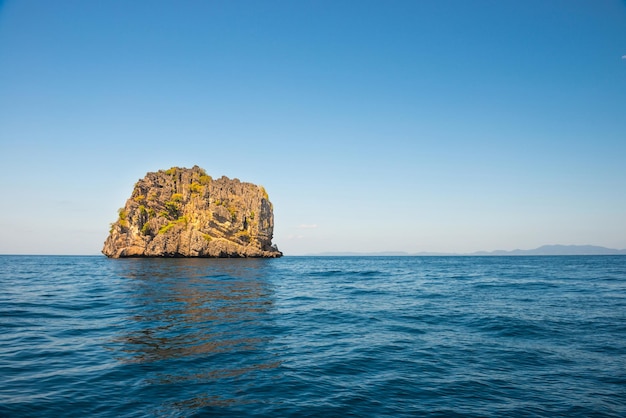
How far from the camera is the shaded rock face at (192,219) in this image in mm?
112000

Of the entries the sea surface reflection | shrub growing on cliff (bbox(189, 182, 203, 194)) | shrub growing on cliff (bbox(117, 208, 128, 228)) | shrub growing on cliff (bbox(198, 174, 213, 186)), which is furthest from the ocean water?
shrub growing on cliff (bbox(198, 174, 213, 186))

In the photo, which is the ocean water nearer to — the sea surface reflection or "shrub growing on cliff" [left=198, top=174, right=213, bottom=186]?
the sea surface reflection

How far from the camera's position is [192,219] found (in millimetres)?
116750

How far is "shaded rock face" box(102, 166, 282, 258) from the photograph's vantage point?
367ft

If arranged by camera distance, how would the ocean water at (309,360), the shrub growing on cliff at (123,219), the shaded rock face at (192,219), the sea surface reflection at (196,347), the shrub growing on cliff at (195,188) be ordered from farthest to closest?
1. the shrub growing on cliff at (195,188)
2. the shrub growing on cliff at (123,219)
3. the shaded rock face at (192,219)
4. the sea surface reflection at (196,347)
5. the ocean water at (309,360)

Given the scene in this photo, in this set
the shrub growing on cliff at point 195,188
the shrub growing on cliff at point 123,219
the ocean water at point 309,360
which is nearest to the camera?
the ocean water at point 309,360

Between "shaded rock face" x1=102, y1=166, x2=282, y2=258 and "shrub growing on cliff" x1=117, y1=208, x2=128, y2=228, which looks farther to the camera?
"shrub growing on cliff" x1=117, y1=208, x2=128, y2=228

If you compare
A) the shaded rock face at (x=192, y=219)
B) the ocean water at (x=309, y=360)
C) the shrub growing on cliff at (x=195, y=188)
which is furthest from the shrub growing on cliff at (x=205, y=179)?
the ocean water at (x=309, y=360)

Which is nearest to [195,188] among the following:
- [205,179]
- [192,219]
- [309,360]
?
[205,179]

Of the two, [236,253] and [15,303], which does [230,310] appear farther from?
[236,253]

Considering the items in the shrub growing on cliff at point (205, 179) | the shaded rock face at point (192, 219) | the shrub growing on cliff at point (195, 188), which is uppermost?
the shrub growing on cliff at point (205, 179)

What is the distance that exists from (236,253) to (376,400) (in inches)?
4412

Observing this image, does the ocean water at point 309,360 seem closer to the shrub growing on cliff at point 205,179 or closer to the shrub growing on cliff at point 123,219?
the shrub growing on cliff at point 123,219

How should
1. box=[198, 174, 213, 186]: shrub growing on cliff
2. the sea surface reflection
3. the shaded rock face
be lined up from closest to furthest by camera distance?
1. the sea surface reflection
2. the shaded rock face
3. box=[198, 174, 213, 186]: shrub growing on cliff
